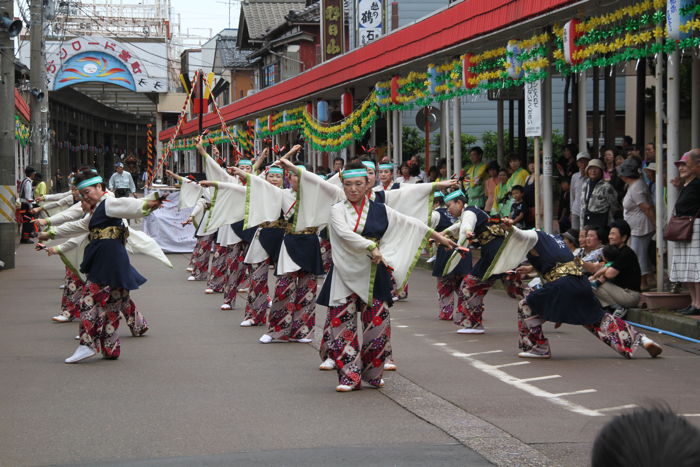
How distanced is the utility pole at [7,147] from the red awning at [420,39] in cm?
675

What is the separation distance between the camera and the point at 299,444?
5.96 m

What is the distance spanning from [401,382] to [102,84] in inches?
1927

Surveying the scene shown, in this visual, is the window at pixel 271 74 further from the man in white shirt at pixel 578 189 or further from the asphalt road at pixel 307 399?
the asphalt road at pixel 307 399

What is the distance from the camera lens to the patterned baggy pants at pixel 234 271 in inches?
510

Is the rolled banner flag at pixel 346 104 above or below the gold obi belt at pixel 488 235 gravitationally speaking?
above

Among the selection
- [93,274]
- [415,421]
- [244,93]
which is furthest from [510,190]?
[244,93]

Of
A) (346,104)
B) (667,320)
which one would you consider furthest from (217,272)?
(346,104)

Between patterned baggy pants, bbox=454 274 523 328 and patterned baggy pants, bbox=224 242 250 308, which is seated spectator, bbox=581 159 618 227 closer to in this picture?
patterned baggy pants, bbox=454 274 523 328

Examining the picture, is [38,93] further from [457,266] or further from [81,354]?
[81,354]

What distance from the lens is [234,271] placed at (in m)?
13.1

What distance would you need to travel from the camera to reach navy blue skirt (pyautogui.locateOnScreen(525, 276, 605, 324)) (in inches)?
344

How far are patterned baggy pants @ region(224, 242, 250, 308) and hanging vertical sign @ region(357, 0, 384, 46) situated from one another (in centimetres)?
1282

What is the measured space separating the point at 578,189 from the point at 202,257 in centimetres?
628

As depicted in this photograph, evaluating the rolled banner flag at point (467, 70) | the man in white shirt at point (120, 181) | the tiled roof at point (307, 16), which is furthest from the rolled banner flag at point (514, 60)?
the tiled roof at point (307, 16)
